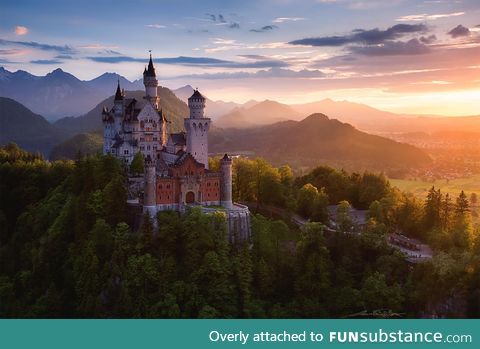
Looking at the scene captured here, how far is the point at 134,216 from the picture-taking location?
4441cm

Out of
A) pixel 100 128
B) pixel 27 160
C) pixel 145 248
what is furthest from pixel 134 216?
pixel 100 128

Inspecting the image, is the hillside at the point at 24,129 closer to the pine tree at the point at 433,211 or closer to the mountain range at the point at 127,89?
the mountain range at the point at 127,89

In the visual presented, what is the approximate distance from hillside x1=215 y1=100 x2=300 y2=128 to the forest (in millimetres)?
130293

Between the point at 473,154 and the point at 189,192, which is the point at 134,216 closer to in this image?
the point at 189,192

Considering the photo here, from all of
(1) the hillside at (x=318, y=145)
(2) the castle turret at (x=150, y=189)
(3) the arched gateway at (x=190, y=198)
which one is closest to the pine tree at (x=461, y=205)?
(3) the arched gateway at (x=190, y=198)

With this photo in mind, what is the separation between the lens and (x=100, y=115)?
6073 inches

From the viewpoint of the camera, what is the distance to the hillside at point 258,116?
180m

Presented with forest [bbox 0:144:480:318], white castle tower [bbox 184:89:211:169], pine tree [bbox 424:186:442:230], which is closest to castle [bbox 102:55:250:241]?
white castle tower [bbox 184:89:211:169]

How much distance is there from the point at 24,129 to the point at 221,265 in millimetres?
109299

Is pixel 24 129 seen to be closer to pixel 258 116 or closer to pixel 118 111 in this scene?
pixel 258 116

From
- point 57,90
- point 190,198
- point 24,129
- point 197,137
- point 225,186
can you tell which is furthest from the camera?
point 57,90

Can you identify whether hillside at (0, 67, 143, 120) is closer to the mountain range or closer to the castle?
the mountain range

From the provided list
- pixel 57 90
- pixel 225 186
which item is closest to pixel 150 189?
pixel 225 186

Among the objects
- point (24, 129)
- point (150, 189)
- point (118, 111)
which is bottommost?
point (150, 189)
